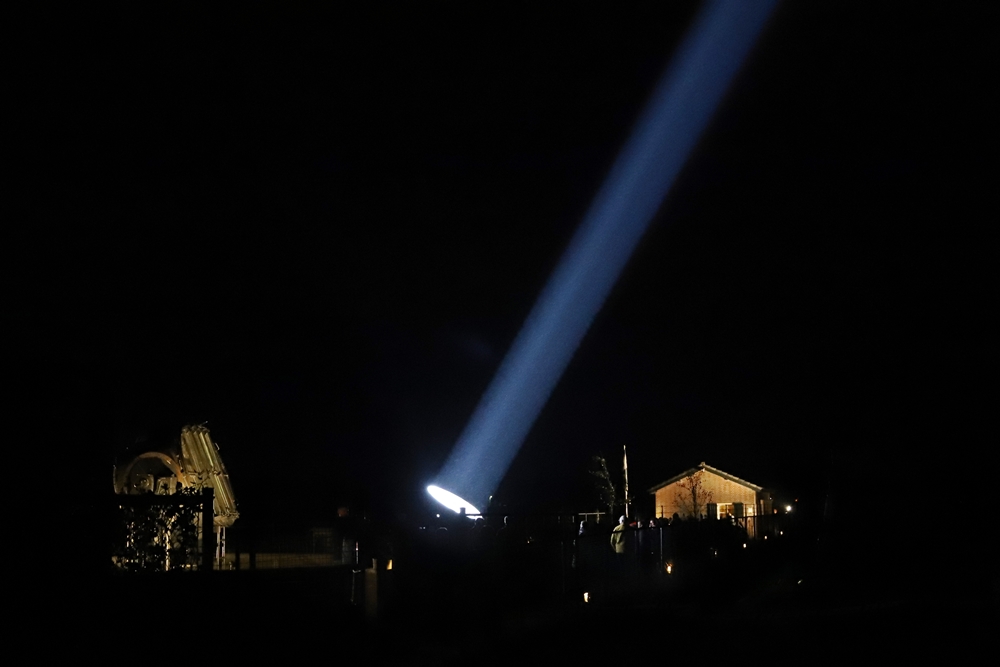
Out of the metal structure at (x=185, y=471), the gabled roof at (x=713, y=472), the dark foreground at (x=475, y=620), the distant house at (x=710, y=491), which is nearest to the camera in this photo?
the dark foreground at (x=475, y=620)

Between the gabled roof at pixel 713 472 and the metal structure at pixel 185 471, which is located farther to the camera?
the gabled roof at pixel 713 472

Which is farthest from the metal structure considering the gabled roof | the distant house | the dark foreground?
the gabled roof

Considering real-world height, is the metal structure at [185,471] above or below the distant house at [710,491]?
above

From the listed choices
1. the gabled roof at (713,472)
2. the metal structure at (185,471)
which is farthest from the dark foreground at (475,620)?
the gabled roof at (713,472)

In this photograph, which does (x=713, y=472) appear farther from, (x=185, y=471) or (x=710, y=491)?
(x=185, y=471)

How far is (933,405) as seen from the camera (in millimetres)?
28891

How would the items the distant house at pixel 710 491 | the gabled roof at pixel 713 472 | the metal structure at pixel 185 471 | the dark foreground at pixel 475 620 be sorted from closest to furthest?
the dark foreground at pixel 475 620, the metal structure at pixel 185 471, the distant house at pixel 710 491, the gabled roof at pixel 713 472

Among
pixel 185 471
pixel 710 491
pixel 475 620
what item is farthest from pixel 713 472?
pixel 475 620

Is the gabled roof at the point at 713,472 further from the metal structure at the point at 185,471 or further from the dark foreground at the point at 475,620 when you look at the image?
the dark foreground at the point at 475,620

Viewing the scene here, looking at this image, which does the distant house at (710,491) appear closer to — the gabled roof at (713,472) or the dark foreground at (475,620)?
the gabled roof at (713,472)

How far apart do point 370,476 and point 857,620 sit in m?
27.5

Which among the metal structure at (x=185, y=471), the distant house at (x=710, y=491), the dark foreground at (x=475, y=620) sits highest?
the metal structure at (x=185, y=471)

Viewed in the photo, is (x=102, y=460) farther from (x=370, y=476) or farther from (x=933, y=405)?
(x=370, y=476)

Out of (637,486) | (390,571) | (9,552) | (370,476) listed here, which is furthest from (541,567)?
(637,486)
